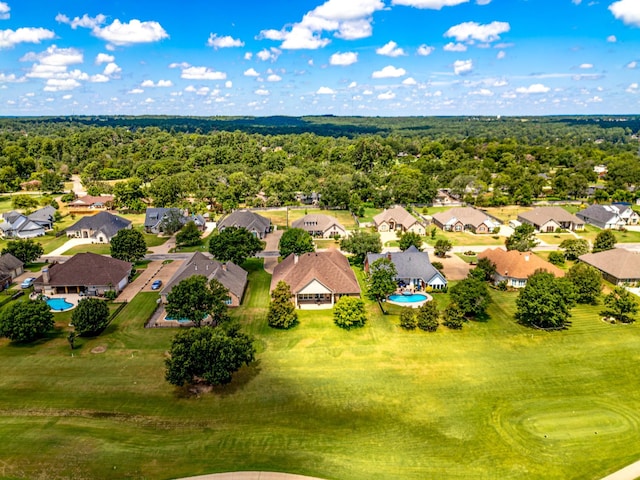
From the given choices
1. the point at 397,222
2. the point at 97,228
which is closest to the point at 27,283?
the point at 97,228

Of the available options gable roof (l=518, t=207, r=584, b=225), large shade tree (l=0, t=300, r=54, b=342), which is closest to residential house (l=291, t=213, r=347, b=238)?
gable roof (l=518, t=207, r=584, b=225)

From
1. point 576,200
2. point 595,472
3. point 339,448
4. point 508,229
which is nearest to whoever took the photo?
point 595,472

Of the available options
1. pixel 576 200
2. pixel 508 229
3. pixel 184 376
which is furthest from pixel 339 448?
pixel 576 200

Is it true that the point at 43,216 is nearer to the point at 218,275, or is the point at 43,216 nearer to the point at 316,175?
the point at 218,275

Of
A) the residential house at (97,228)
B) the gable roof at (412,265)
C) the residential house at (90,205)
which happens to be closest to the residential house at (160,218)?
the residential house at (97,228)

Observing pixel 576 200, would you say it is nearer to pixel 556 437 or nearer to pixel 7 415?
pixel 556 437

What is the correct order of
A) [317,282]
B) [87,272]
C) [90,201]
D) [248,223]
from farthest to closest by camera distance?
[90,201]
[248,223]
[87,272]
[317,282]
